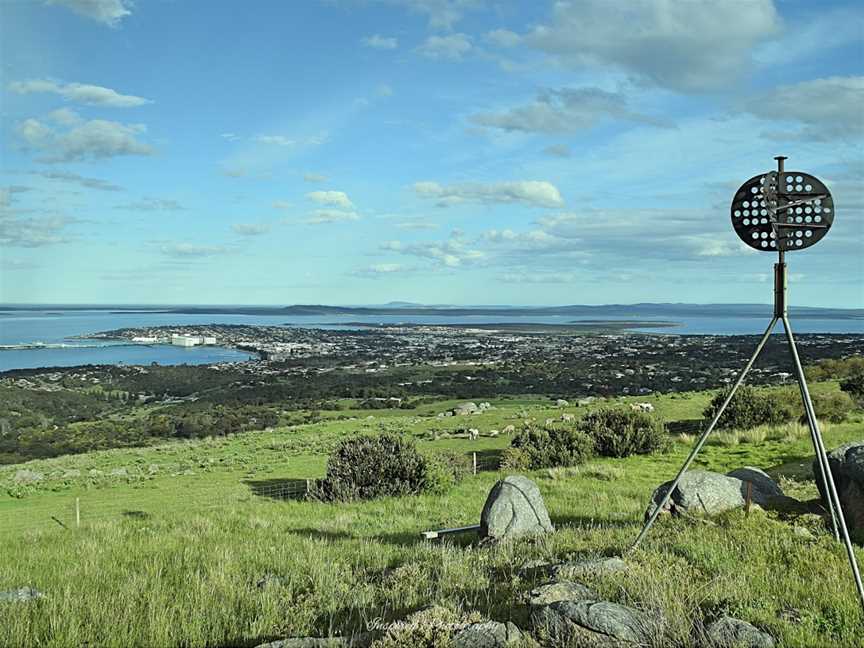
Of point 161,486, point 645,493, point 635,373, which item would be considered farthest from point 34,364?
point 645,493

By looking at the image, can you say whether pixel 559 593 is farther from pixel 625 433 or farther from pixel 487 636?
pixel 625 433

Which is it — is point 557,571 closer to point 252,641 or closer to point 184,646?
point 252,641

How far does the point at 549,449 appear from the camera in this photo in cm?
2158

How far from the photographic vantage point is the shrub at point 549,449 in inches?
842

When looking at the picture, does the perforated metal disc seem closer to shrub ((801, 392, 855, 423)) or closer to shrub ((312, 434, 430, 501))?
shrub ((312, 434, 430, 501))

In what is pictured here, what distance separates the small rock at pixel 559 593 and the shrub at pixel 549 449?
15468 mm

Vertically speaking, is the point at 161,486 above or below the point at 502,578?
below

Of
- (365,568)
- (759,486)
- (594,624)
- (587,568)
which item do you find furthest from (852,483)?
(365,568)

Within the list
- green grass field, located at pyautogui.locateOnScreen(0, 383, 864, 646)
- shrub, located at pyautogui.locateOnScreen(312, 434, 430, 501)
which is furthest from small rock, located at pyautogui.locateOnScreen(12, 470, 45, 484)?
shrub, located at pyautogui.locateOnScreen(312, 434, 430, 501)

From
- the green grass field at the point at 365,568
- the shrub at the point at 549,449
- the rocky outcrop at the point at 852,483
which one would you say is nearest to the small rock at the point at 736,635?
the green grass field at the point at 365,568

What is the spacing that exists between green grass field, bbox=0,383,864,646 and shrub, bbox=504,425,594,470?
4021mm

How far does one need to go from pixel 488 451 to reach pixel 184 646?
65.3ft

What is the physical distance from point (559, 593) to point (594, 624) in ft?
2.63

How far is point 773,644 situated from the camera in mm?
4941
